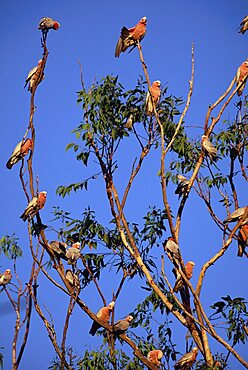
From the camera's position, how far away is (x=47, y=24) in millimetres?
4109

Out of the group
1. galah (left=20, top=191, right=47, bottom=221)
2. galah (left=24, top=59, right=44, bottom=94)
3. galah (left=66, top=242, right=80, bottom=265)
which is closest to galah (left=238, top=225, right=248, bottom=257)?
galah (left=66, top=242, right=80, bottom=265)

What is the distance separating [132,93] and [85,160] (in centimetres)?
53

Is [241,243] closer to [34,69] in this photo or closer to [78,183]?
[78,183]

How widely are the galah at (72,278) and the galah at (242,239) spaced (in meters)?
0.96

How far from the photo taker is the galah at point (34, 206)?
385cm

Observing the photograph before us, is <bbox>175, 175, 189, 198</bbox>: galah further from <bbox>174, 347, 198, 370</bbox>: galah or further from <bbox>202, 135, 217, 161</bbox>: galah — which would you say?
<bbox>174, 347, 198, 370</bbox>: galah

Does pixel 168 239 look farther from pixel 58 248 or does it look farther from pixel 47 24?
pixel 47 24

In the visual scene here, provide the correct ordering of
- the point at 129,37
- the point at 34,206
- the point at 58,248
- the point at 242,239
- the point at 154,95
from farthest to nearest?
the point at 154,95 → the point at 129,37 → the point at 242,239 → the point at 58,248 → the point at 34,206

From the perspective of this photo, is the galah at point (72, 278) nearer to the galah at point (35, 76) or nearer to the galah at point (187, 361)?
the galah at point (187, 361)

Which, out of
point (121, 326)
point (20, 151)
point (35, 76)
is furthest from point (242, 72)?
point (121, 326)

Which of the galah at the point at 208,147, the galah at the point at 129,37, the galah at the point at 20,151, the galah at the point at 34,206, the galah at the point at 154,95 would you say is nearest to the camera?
the galah at the point at 34,206

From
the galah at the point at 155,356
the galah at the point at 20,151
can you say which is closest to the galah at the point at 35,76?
the galah at the point at 20,151

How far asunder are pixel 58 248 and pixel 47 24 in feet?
4.20

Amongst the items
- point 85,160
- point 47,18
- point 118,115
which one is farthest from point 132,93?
point 47,18
